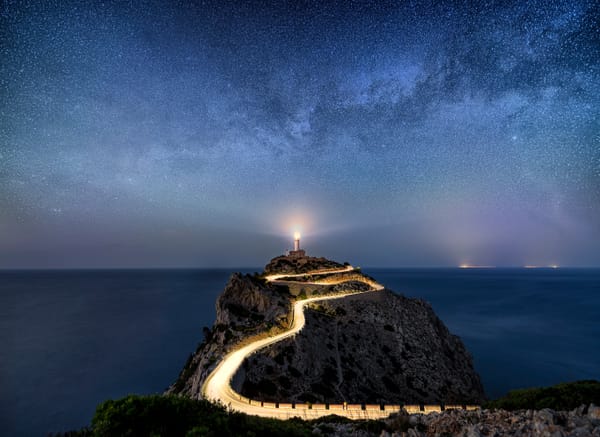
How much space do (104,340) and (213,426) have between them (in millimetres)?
105207

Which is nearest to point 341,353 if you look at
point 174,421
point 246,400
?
point 246,400

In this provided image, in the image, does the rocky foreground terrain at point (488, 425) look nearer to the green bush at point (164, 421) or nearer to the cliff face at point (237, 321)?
the green bush at point (164, 421)

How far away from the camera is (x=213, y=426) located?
11297mm

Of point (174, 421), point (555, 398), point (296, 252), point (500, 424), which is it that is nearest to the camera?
point (174, 421)

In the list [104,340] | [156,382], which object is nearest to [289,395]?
[156,382]

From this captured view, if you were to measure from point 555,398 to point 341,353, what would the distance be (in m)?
33.7

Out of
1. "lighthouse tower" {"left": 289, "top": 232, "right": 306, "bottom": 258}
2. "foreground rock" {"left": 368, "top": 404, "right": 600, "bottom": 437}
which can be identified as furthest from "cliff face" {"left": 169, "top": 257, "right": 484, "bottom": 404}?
"lighthouse tower" {"left": 289, "top": 232, "right": 306, "bottom": 258}

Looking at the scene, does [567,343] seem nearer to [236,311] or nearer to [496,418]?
[236,311]

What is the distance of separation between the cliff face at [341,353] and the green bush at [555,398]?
22.8 m

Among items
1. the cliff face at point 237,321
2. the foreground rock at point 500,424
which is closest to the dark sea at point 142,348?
the cliff face at point 237,321

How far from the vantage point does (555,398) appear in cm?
1498

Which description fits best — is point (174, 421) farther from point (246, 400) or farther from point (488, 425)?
point (246, 400)

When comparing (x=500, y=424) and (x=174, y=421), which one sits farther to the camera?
(x=500, y=424)

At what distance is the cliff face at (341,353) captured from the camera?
35.3 m
